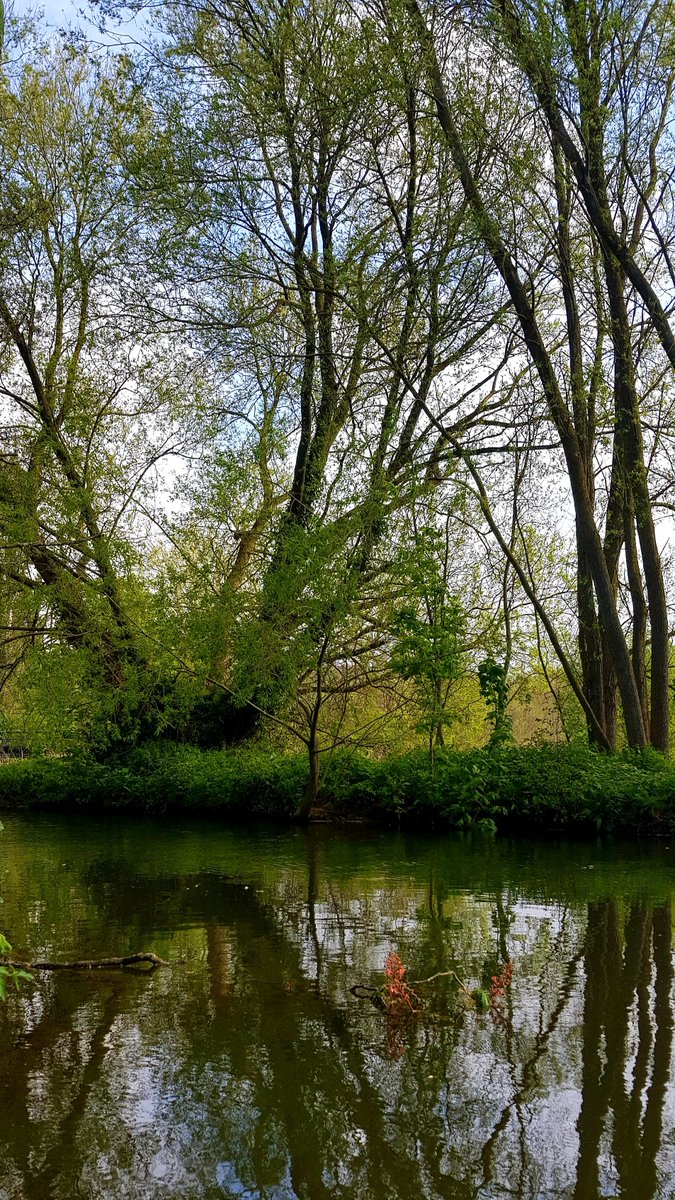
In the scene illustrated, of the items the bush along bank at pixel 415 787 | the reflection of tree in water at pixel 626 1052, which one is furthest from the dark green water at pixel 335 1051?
the bush along bank at pixel 415 787

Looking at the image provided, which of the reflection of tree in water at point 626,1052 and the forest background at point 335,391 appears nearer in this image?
the reflection of tree in water at point 626,1052

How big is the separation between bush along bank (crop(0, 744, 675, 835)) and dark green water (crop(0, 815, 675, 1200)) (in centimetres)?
392

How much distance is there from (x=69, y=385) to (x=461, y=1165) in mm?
14942

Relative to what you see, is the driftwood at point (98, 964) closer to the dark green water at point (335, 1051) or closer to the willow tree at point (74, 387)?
the dark green water at point (335, 1051)

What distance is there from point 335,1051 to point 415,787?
31.1 feet

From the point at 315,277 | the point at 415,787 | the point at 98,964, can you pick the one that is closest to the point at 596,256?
the point at 315,277

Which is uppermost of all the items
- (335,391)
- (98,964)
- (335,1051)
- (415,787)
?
(335,391)

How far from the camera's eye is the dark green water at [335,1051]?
3236 millimetres

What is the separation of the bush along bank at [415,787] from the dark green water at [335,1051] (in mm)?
3918

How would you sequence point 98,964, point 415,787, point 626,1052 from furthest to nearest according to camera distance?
point 415,787 → point 98,964 → point 626,1052

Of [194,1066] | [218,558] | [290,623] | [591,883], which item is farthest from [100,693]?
[194,1066]

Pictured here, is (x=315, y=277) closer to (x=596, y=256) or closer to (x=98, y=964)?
(x=596, y=256)

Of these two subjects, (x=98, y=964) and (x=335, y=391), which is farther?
(x=335, y=391)

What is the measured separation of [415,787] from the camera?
1370 cm
